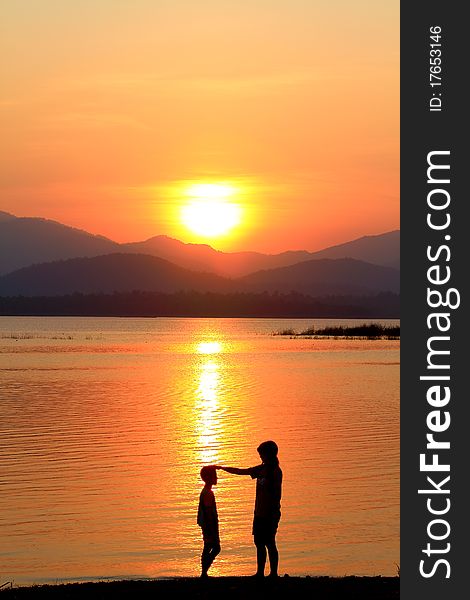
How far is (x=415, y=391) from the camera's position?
12.7m

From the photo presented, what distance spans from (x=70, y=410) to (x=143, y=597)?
32.4m

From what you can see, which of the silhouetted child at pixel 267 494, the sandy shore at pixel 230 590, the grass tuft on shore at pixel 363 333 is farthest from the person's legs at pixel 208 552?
the grass tuft on shore at pixel 363 333

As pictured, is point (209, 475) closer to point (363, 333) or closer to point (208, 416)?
point (208, 416)

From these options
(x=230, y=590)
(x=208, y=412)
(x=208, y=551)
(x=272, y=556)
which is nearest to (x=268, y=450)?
(x=272, y=556)

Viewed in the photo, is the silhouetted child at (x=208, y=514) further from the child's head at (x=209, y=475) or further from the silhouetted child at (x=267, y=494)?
the silhouetted child at (x=267, y=494)

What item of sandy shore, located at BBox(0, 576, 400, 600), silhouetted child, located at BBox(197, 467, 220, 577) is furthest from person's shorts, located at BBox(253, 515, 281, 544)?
sandy shore, located at BBox(0, 576, 400, 600)

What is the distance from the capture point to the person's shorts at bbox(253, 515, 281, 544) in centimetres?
1393

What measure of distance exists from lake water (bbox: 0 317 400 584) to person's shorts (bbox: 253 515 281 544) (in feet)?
14.0

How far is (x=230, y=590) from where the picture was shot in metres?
14.0

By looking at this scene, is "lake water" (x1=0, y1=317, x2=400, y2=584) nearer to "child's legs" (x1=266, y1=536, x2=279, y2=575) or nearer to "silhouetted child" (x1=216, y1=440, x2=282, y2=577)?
"child's legs" (x1=266, y1=536, x2=279, y2=575)

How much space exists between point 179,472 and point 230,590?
50.4 feet

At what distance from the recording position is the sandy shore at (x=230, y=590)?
13734 mm

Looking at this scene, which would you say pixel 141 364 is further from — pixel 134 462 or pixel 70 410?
pixel 134 462

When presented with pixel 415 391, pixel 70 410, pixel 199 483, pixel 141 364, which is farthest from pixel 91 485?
pixel 141 364
